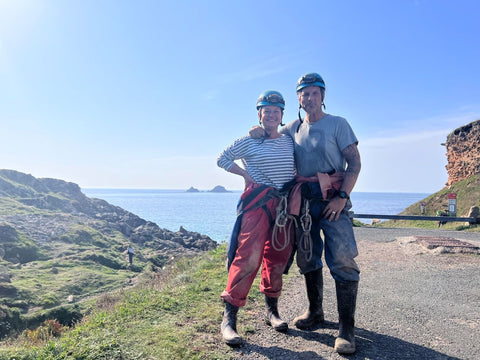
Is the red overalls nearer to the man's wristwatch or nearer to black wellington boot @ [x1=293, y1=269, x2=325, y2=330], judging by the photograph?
black wellington boot @ [x1=293, y1=269, x2=325, y2=330]

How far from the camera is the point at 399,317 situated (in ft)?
14.1

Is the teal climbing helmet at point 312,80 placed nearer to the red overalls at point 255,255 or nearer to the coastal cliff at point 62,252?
the red overalls at point 255,255

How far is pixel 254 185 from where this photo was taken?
3.59 m

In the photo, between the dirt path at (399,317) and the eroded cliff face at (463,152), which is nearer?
the dirt path at (399,317)

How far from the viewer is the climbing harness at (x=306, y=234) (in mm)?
3520

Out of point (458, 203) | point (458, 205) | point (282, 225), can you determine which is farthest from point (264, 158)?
point (458, 203)

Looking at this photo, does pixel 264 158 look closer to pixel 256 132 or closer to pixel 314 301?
pixel 256 132

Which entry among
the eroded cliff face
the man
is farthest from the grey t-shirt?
the eroded cliff face

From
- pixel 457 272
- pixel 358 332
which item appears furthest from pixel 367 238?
pixel 358 332

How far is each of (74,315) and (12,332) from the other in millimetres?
1607

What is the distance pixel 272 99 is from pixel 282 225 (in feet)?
4.21

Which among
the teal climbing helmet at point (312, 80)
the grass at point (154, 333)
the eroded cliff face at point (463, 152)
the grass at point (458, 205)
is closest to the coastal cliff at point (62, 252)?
the grass at point (154, 333)

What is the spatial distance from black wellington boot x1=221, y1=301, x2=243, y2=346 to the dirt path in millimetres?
81

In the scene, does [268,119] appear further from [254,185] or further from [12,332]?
[12,332]
